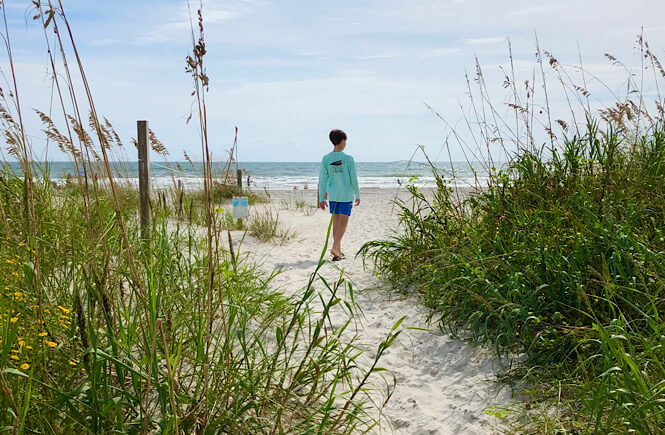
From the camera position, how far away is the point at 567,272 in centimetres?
329

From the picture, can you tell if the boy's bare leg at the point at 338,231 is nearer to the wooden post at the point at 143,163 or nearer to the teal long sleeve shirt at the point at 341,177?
the teal long sleeve shirt at the point at 341,177

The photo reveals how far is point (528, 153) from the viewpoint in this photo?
182 inches

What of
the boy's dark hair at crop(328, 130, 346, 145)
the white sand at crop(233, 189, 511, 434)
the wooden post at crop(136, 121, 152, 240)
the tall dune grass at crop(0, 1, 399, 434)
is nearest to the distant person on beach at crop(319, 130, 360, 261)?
the boy's dark hair at crop(328, 130, 346, 145)

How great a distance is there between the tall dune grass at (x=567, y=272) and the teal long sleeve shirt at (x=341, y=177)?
69.8 inches

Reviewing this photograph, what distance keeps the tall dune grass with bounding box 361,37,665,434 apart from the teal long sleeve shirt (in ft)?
5.82

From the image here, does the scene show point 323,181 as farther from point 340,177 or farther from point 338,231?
point 338,231

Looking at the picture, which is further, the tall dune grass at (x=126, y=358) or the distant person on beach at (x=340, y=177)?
the distant person on beach at (x=340, y=177)

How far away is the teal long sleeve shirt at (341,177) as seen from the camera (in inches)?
273

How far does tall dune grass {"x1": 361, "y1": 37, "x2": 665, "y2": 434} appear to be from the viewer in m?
2.39

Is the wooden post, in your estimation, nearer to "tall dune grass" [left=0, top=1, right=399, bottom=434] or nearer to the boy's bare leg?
the boy's bare leg

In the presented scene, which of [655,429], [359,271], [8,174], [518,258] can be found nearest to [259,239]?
[359,271]

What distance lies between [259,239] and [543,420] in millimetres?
5805

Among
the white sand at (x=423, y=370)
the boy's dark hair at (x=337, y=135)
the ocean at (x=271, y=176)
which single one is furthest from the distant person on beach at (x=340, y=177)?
the white sand at (x=423, y=370)

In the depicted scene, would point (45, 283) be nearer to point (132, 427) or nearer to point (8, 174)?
point (132, 427)
